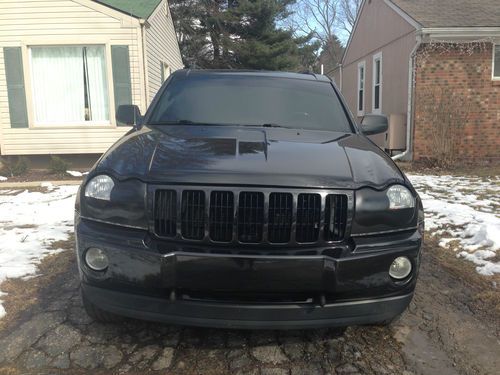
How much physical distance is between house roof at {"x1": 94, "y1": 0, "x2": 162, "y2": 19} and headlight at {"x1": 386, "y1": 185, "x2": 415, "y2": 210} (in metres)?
9.32

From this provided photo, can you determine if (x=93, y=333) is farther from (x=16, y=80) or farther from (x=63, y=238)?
(x=16, y=80)

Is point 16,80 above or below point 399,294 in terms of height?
above

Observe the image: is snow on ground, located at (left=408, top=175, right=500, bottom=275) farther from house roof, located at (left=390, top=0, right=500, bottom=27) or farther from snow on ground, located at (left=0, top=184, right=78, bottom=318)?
house roof, located at (left=390, top=0, right=500, bottom=27)

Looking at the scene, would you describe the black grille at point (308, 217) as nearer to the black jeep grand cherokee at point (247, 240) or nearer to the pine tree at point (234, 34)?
the black jeep grand cherokee at point (247, 240)

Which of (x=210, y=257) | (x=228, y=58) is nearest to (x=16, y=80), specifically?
(x=210, y=257)

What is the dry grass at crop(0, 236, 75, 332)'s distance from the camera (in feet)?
10.8

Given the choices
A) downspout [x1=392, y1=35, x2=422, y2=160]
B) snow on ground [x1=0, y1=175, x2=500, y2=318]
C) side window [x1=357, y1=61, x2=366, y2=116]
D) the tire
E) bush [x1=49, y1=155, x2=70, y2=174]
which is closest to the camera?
the tire

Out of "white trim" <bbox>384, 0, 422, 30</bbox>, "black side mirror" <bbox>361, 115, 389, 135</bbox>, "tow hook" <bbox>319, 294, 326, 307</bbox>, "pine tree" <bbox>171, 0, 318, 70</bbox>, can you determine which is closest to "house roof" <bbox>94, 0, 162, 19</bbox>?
"white trim" <bbox>384, 0, 422, 30</bbox>

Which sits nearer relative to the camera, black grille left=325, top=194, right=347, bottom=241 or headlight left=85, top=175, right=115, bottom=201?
black grille left=325, top=194, right=347, bottom=241

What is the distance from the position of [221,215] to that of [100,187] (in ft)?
2.38

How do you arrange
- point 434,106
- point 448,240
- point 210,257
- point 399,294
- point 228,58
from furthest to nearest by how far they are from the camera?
point 228,58
point 434,106
point 448,240
point 399,294
point 210,257

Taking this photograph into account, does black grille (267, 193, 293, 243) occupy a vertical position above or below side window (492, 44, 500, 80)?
below

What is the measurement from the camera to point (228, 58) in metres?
27.9

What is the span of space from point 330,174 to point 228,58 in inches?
1043
